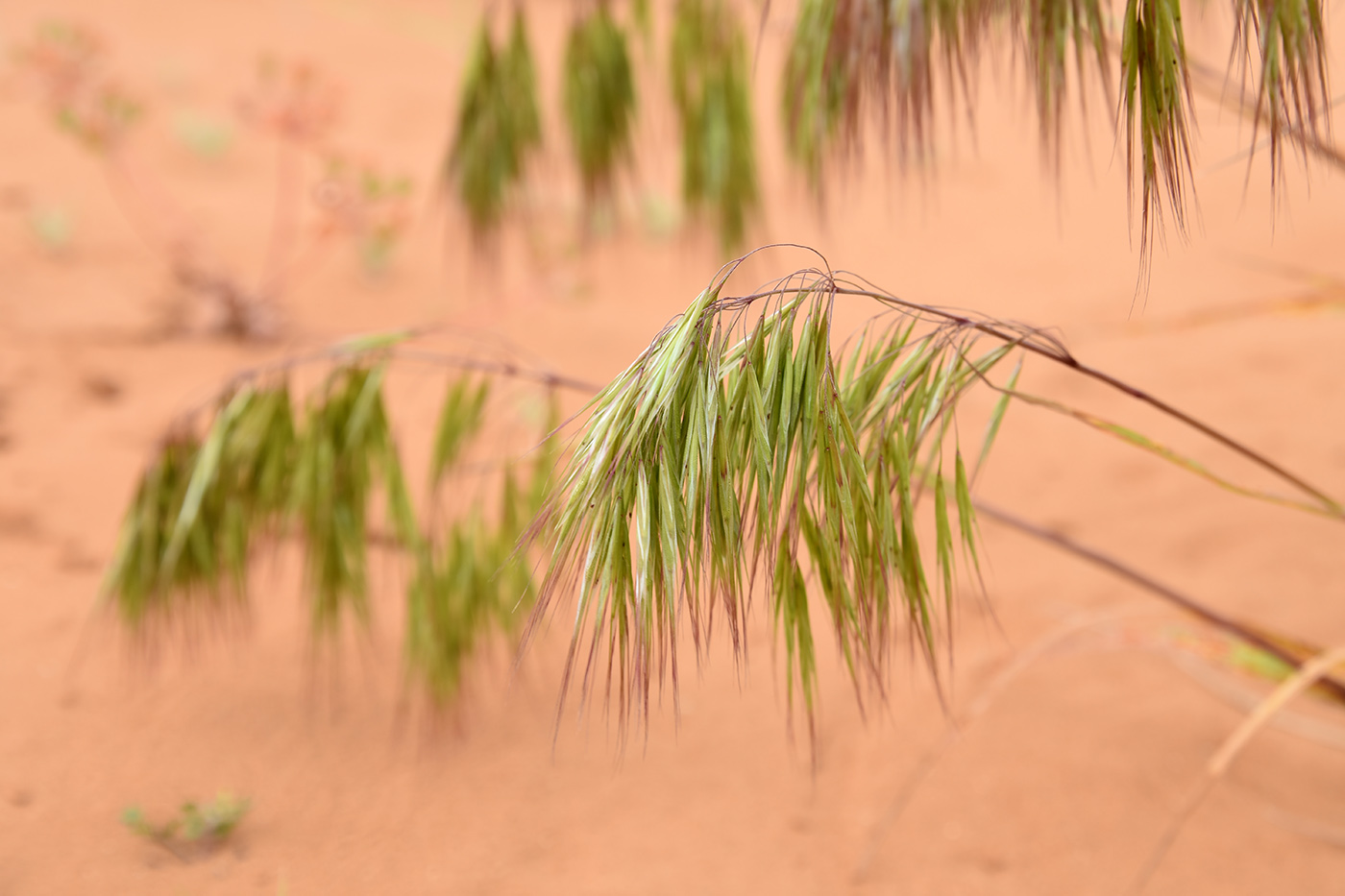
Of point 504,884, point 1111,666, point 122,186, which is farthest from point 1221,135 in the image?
point 504,884

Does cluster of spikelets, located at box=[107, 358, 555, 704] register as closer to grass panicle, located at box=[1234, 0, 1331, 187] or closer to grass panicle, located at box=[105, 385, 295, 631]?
grass panicle, located at box=[105, 385, 295, 631]

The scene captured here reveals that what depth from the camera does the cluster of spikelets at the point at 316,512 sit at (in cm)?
143

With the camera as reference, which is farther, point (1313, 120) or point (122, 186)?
point (122, 186)

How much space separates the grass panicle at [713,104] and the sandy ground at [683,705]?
0.12 metres

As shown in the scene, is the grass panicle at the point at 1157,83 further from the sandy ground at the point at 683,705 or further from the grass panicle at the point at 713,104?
the grass panicle at the point at 713,104

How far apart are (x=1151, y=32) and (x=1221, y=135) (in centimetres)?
528

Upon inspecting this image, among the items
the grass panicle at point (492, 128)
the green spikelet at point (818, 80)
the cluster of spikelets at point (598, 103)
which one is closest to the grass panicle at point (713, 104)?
the cluster of spikelets at point (598, 103)

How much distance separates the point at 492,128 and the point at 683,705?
1026 millimetres

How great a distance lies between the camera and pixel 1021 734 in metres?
1.77

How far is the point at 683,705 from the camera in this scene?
185 centimetres

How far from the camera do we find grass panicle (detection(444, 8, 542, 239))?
5.74ft

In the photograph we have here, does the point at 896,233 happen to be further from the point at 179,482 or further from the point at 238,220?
the point at 179,482

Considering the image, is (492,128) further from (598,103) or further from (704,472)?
(704,472)

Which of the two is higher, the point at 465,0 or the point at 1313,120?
the point at 465,0
